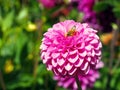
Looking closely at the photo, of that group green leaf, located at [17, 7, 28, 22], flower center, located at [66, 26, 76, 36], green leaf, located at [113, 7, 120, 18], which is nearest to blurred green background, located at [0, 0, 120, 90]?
green leaf, located at [17, 7, 28, 22]

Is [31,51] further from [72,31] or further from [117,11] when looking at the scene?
[72,31]

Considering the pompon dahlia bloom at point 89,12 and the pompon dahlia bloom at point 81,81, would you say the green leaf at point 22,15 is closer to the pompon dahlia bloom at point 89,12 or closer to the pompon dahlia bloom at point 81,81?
the pompon dahlia bloom at point 89,12

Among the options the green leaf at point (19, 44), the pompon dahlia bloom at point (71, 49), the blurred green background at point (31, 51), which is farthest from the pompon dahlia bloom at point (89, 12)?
the pompon dahlia bloom at point (71, 49)

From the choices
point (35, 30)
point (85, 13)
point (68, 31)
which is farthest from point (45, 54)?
point (35, 30)

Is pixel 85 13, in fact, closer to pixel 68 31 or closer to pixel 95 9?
pixel 95 9

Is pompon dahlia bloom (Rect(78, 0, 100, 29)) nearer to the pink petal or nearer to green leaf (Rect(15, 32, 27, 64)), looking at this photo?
green leaf (Rect(15, 32, 27, 64))

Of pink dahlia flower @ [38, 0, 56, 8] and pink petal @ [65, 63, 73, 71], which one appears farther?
pink dahlia flower @ [38, 0, 56, 8]
